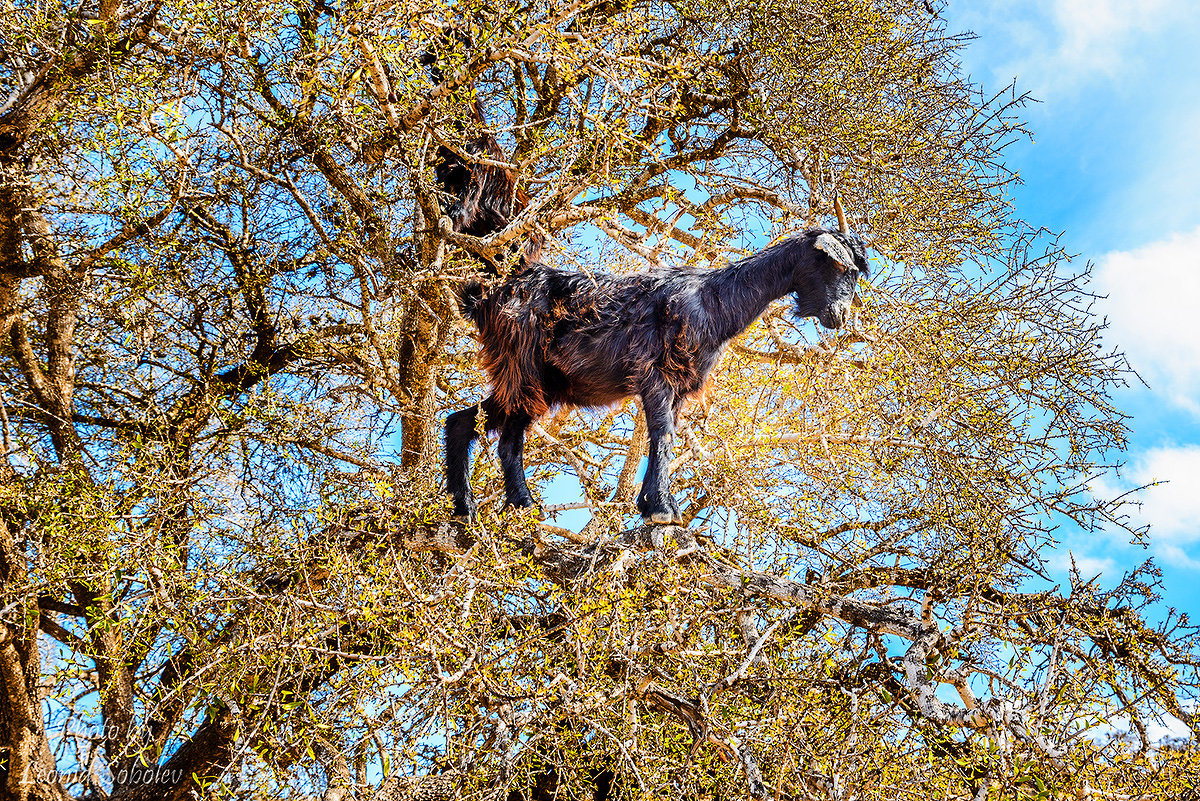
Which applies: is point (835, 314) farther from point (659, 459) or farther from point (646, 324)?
point (659, 459)

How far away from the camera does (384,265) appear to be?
177 inches

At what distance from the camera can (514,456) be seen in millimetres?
4320

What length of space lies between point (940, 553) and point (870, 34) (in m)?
2.77

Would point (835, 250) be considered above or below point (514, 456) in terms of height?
above

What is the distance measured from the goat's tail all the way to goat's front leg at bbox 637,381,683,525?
56cm

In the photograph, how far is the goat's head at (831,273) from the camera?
3623 mm

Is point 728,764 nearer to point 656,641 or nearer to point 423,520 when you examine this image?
point 656,641

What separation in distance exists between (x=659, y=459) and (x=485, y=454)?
132cm

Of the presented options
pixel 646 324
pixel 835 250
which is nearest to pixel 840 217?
pixel 835 250

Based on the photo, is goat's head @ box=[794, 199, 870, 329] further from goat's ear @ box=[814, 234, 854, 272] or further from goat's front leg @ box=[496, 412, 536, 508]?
goat's front leg @ box=[496, 412, 536, 508]

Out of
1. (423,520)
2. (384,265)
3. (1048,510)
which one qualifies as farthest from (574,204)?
(1048,510)

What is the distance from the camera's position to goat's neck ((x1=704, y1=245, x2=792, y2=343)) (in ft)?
12.5

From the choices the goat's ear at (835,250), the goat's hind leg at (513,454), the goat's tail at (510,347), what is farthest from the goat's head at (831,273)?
the goat's hind leg at (513,454)

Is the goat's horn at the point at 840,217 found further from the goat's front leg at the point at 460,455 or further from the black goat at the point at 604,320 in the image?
the goat's front leg at the point at 460,455
